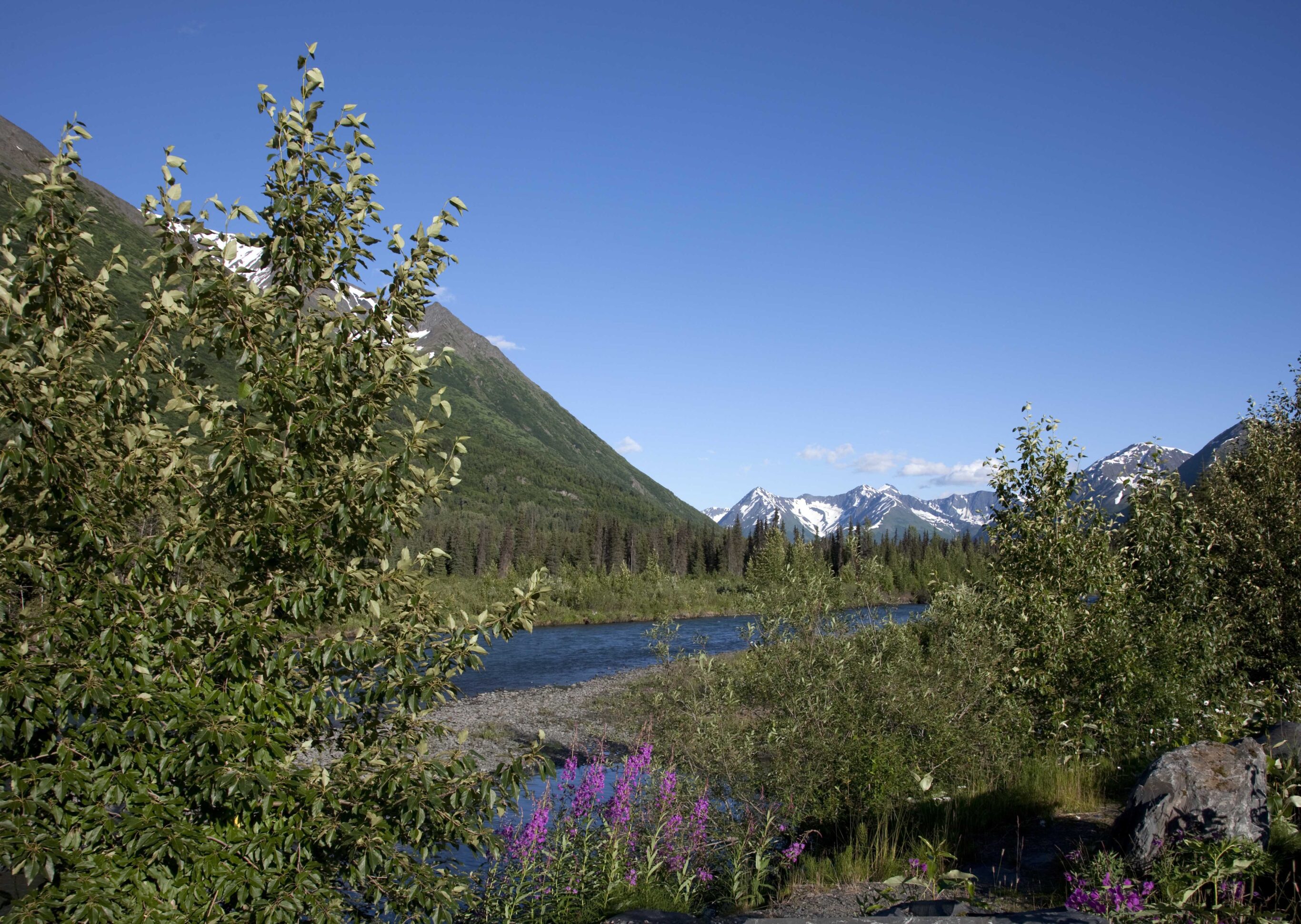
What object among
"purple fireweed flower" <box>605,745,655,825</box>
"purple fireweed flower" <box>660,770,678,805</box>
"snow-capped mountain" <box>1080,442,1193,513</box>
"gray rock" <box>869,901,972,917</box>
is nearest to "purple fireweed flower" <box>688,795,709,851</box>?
"purple fireweed flower" <box>660,770,678,805</box>

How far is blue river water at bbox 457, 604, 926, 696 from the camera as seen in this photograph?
43.4 metres

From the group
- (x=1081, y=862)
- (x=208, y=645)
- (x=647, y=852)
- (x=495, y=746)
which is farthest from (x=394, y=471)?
(x=495, y=746)

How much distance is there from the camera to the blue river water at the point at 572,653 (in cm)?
4341

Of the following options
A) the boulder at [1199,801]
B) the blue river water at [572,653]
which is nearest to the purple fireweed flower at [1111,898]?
the boulder at [1199,801]

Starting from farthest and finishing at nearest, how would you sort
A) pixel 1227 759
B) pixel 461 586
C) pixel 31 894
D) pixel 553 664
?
pixel 461 586 < pixel 553 664 < pixel 1227 759 < pixel 31 894

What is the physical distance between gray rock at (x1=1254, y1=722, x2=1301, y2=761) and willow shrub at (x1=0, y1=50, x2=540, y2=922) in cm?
820

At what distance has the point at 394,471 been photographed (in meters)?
4.70

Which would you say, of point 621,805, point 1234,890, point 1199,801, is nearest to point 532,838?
point 621,805

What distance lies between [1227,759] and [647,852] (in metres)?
5.95

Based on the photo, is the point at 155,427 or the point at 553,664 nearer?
the point at 155,427

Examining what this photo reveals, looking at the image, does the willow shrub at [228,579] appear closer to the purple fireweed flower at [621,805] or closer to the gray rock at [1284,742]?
the purple fireweed flower at [621,805]

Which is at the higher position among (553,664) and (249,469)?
(249,469)

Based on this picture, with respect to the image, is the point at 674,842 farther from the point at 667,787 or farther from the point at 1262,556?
the point at 1262,556

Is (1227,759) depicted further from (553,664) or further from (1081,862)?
(553,664)
